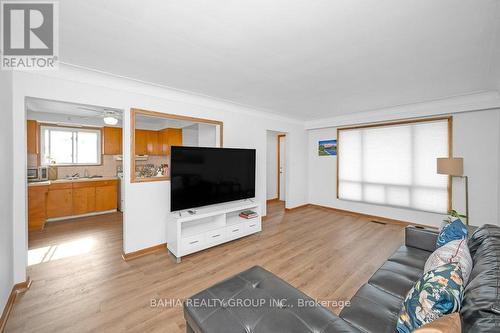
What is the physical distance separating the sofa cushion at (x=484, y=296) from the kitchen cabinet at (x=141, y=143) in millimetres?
6023

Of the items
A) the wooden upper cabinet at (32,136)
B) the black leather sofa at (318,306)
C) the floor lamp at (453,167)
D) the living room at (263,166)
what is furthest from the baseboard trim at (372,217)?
the wooden upper cabinet at (32,136)

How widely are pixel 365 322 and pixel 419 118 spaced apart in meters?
4.38

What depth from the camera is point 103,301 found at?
1975mm

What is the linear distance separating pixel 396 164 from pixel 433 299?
13.9 ft

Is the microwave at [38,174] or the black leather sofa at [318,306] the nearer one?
the black leather sofa at [318,306]

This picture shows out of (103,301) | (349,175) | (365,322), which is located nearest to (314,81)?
(365,322)

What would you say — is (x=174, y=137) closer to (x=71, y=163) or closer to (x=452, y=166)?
(x=71, y=163)

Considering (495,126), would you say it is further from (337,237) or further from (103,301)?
(103,301)

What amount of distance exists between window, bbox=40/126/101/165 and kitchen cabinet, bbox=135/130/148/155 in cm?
96

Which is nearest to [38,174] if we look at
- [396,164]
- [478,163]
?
[396,164]

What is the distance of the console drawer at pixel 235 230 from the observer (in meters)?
3.26

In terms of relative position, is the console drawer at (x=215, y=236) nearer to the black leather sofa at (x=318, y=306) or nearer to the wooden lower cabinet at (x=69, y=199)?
the black leather sofa at (x=318, y=306)

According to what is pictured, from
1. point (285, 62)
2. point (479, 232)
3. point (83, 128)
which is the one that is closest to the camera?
point (479, 232)

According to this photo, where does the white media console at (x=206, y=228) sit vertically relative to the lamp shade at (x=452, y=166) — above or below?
below
